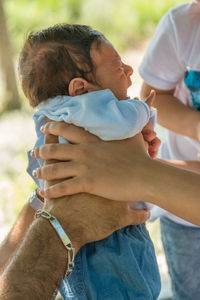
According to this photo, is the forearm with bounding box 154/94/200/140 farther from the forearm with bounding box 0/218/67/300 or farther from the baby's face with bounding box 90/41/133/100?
the forearm with bounding box 0/218/67/300

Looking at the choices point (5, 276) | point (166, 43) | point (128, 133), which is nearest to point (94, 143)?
point (128, 133)

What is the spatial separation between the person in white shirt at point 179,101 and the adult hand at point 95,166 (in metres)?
0.58

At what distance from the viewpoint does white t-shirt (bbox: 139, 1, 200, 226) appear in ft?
5.79

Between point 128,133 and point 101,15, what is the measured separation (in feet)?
25.9

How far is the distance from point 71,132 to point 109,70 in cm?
29

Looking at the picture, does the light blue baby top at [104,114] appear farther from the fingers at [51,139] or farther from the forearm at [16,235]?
the forearm at [16,235]

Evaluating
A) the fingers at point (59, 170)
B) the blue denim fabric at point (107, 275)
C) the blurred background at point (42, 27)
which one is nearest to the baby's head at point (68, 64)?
the fingers at point (59, 170)

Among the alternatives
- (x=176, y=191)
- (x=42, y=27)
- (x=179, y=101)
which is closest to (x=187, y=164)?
(x=179, y=101)

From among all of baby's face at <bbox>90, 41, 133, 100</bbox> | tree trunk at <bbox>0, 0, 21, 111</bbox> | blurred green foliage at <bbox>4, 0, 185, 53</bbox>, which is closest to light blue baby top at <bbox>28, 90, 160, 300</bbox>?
baby's face at <bbox>90, 41, 133, 100</bbox>

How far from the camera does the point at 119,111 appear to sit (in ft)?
4.11

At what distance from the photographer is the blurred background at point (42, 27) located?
560 centimetres

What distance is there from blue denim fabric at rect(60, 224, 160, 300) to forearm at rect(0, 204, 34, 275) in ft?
0.92

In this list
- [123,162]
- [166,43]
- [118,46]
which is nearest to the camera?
[123,162]

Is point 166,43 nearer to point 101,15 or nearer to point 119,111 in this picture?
point 119,111
